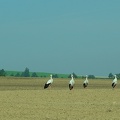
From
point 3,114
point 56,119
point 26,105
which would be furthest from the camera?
point 26,105

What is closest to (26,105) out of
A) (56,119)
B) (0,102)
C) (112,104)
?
(0,102)

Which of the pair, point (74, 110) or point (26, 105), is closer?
point (74, 110)

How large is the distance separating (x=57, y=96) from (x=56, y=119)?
12.0m

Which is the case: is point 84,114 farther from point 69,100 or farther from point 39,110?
point 69,100

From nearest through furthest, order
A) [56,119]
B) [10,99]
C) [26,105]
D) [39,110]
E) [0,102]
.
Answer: [56,119], [39,110], [26,105], [0,102], [10,99]

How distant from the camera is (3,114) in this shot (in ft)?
66.9

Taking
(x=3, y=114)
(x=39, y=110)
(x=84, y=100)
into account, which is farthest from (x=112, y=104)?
(x=3, y=114)

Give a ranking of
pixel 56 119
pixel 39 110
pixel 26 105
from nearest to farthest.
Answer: pixel 56 119, pixel 39 110, pixel 26 105

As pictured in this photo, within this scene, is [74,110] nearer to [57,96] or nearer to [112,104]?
[112,104]

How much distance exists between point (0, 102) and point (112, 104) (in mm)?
4935

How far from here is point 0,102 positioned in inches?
1034

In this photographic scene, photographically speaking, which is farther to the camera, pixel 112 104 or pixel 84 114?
pixel 112 104

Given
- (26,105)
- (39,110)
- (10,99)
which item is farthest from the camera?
(10,99)

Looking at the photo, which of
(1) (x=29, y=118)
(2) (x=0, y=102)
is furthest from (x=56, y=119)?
(2) (x=0, y=102)
